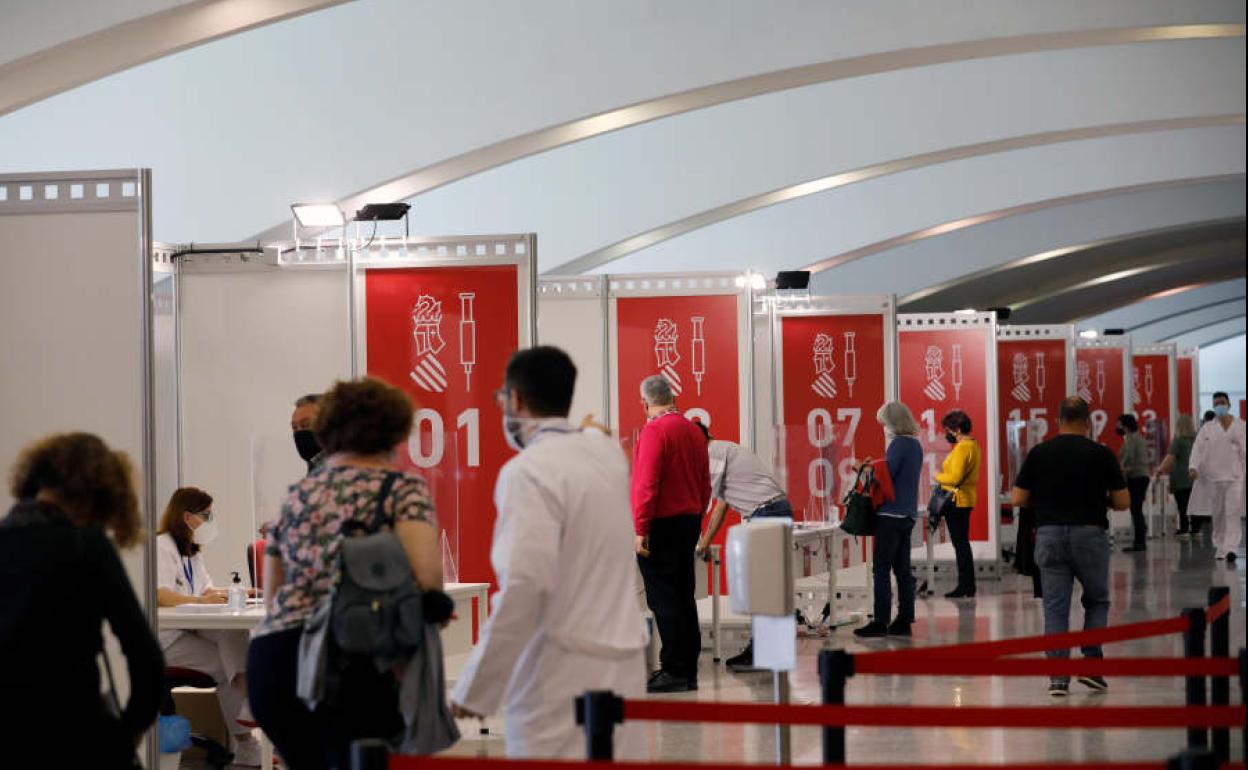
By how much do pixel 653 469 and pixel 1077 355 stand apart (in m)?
14.1

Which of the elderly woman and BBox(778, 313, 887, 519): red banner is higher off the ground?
BBox(778, 313, 887, 519): red banner

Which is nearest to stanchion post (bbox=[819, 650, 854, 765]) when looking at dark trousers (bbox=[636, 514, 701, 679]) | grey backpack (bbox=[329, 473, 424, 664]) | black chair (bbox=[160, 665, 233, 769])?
grey backpack (bbox=[329, 473, 424, 664])

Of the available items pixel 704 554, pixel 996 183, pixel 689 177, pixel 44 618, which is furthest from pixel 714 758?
pixel 996 183

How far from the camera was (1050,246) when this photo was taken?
2003 cm

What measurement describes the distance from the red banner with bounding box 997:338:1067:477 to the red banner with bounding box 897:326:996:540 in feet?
8.17

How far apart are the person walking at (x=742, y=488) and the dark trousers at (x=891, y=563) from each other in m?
1.44

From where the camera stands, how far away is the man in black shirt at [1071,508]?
8445 millimetres

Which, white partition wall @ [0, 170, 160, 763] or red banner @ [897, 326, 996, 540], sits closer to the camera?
white partition wall @ [0, 170, 160, 763]

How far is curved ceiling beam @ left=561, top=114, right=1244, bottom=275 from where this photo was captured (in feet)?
43.9

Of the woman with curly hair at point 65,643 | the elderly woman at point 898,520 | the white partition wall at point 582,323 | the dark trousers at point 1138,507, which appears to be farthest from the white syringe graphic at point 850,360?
the woman with curly hair at point 65,643

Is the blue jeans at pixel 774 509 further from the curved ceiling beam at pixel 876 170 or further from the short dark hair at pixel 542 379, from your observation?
the short dark hair at pixel 542 379

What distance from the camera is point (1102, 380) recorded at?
70.8 ft

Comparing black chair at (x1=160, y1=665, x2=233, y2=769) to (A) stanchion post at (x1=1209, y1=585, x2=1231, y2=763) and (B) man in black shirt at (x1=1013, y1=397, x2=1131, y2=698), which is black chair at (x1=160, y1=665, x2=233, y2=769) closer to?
(B) man in black shirt at (x1=1013, y1=397, x2=1131, y2=698)

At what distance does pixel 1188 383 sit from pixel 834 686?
85.0 ft
